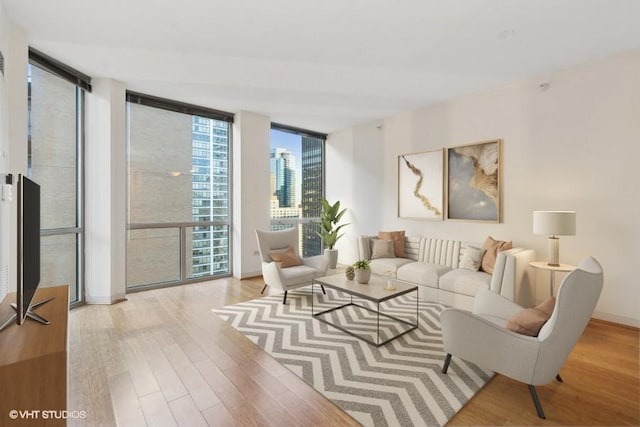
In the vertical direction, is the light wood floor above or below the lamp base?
below

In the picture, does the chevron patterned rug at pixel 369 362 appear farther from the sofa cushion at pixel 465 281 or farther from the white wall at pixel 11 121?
the white wall at pixel 11 121

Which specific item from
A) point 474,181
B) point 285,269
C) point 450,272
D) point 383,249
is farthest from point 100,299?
point 474,181

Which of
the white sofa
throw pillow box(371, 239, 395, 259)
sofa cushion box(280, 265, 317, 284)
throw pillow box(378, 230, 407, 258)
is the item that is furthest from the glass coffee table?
throw pillow box(378, 230, 407, 258)

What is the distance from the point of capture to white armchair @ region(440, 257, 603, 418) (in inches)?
69.9

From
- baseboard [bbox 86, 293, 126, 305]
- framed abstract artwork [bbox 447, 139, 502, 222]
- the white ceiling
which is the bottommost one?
baseboard [bbox 86, 293, 126, 305]

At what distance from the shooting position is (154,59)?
344 cm

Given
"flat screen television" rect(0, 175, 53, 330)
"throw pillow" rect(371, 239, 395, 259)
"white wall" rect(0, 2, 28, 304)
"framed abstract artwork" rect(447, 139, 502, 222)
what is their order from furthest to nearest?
"throw pillow" rect(371, 239, 395, 259), "framed abstract artwork" rect(447, 139, 502, 222), "white wall" rect(0, 2, 28, 304), "flat screen television" rect(0, 175, 53, 330)

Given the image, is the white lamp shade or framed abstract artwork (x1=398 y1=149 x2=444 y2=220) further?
framed abstract artwork (x1=398 y1=149 x2=444 y2=220)

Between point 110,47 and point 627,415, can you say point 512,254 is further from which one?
point 110,47

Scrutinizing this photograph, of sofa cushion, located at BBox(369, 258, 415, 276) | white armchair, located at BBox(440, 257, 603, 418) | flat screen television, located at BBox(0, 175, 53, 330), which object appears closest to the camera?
flat screen television, located at BBox(0, 175, 53, 330)

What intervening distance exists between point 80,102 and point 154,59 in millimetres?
1372

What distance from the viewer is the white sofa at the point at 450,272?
334cm

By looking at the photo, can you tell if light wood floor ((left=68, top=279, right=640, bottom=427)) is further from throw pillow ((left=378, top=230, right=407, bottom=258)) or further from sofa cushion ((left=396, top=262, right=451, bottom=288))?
throw pillow ((left=378, top=230, right=407, bottom=258))

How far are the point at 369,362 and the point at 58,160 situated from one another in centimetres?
418
